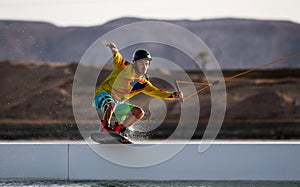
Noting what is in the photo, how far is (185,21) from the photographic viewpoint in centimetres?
5291

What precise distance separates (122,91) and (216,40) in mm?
44021

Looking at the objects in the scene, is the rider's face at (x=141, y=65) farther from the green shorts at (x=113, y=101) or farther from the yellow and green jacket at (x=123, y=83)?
the green shorts at (x=113, y=101)

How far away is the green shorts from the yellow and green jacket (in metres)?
0.09

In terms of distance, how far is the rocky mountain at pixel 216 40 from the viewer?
152 feet

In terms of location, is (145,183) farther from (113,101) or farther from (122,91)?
(122,91)

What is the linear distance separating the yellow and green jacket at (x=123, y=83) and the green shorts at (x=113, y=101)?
0.09 metres

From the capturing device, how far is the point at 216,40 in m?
51.8

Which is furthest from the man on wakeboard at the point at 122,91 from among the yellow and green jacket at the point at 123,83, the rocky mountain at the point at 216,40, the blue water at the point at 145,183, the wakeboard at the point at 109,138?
the rocky mountain at the point at 216,40

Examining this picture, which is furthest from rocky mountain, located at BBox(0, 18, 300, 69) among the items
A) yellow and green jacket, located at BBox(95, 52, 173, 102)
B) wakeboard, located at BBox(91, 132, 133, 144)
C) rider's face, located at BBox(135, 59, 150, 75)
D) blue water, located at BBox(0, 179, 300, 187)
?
blue water, located at BBox(0, 179, 300, 187)

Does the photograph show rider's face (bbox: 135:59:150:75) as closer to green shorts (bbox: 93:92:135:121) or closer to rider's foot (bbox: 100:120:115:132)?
green shorts (bbox: 93:92:135:121)

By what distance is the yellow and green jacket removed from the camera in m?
8.16

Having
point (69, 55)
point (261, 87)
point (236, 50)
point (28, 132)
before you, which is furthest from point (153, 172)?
point (236, 50)

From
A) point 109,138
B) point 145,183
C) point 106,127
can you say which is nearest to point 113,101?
point 106,127

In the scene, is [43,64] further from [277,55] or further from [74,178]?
[74,178]
